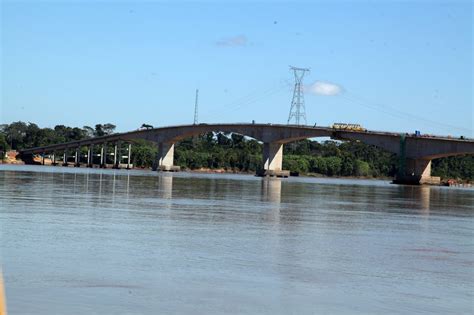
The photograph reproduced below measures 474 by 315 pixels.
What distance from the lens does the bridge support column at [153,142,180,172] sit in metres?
162

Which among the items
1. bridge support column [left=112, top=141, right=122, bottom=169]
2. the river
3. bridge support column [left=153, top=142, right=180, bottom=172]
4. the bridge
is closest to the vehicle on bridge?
the bridge

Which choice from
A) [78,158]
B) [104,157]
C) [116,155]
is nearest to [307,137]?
[116,155]

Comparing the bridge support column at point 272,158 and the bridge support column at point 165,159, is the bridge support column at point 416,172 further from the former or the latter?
the bridge support column at point 165,159

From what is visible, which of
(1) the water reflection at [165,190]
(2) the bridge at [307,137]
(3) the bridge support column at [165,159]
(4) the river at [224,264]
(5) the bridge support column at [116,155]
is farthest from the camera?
(5) the bridge support column at [116,155]

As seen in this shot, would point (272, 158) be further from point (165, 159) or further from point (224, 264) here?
point (224, 264)

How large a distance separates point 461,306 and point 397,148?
11011 cm

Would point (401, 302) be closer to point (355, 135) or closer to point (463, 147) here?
point (463, 147)

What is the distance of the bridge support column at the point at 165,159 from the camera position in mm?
161500

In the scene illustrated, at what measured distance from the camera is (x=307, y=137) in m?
137

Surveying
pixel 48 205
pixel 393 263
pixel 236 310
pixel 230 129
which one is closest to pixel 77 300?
pixel 236 310

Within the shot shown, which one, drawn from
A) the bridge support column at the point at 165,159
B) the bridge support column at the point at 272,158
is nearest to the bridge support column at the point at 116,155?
Answer: the bridge support column at the point at 165,159

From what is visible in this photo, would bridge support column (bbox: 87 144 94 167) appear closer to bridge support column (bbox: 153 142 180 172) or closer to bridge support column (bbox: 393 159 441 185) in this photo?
bridge support column (bbox: 153 142 180 172)

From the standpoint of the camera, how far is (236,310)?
48.0ft

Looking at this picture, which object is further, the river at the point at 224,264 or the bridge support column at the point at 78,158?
the bridge support column at the point at 78,158
